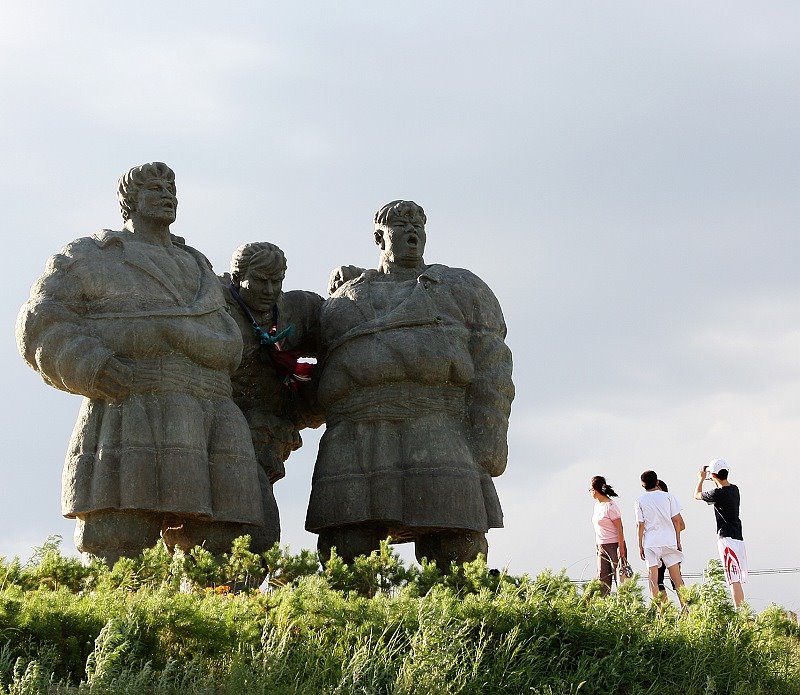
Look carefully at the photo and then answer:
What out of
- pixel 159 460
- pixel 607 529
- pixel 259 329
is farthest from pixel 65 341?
pixel 607 529

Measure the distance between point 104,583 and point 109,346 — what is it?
1897 mm

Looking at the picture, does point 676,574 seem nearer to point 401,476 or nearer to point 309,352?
point 401,476

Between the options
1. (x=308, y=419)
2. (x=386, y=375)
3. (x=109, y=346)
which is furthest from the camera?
(x=308, y=419)

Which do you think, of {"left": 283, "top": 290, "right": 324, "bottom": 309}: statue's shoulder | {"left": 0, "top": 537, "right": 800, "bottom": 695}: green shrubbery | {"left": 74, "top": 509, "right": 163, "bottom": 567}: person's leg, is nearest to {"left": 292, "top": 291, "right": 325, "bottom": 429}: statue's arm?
{"left": 283, "top": 290, "right": 324, "bottom": 309}: statue's shoulder

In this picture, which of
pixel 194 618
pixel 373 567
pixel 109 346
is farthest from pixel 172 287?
pixel 194 618

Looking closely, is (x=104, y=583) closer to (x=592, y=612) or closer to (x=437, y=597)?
(x=437, y=597)

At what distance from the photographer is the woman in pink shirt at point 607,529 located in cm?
1242

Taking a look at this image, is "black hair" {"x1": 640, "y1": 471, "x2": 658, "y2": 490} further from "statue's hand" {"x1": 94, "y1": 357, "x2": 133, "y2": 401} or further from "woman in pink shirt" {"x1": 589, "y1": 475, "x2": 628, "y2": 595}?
"statue's hand" {"x1": 94, "y1": 357, "x2": 133, "y2": 401}

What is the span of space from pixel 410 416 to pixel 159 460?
188cm

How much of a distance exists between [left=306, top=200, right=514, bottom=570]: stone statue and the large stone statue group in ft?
0.04

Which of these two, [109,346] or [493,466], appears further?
[493,466]

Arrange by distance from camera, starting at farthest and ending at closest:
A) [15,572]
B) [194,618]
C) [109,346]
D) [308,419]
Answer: [308,419] → [109,346] → [15,572] → [194,618]

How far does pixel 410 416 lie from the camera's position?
459 inches

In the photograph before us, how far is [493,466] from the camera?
11.9 meters
